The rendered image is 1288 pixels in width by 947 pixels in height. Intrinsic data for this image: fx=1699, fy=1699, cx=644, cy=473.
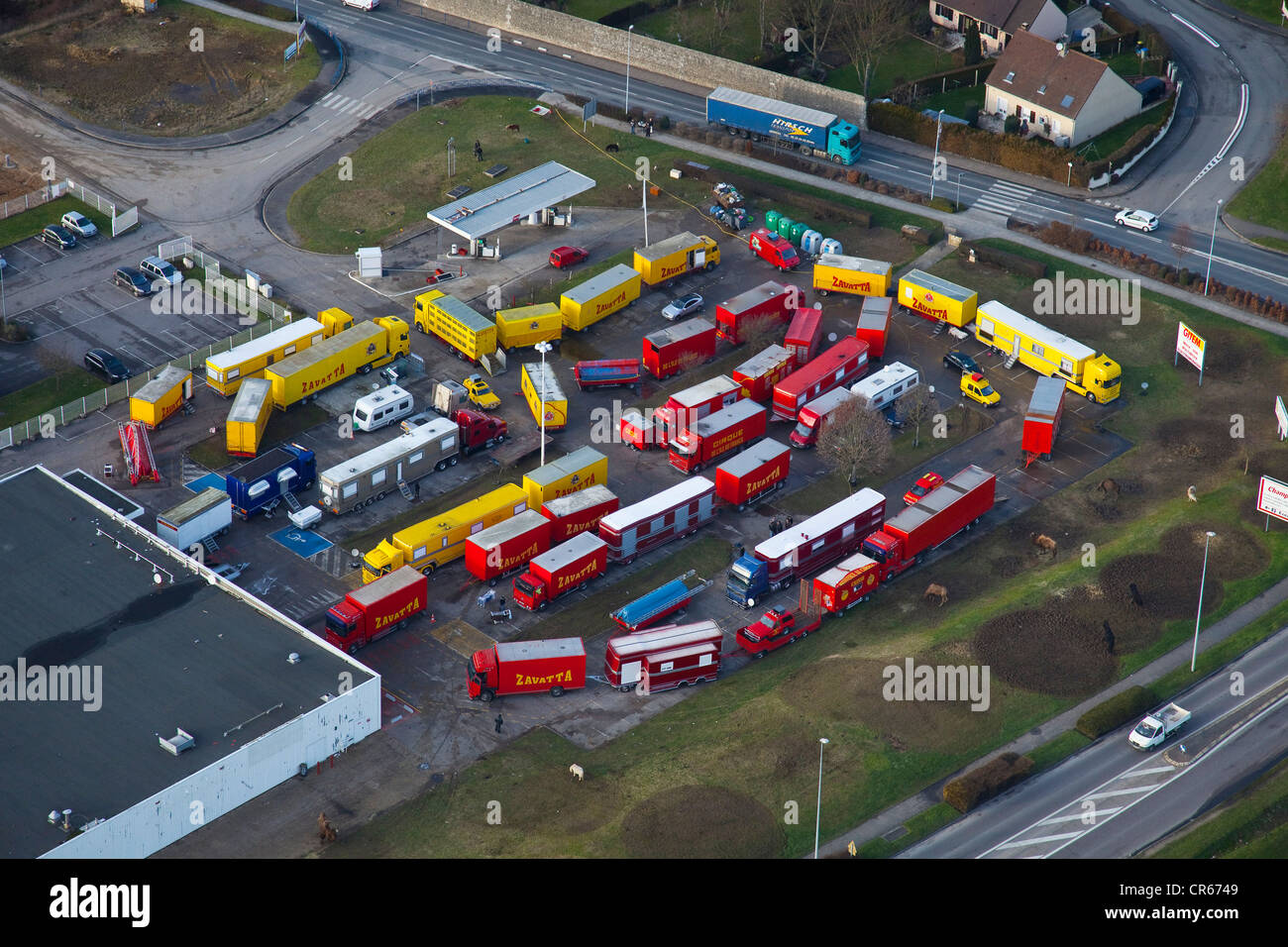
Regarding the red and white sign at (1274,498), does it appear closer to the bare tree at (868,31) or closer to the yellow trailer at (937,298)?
the yellow trailer at (937,298)

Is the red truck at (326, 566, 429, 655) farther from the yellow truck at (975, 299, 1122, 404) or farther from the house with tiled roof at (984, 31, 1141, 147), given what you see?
the house with tiled roof at (984, 31, 1141, 147)

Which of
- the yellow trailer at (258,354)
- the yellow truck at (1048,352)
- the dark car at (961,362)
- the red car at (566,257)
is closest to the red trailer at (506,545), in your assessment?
the yellow trailer at (258,354)

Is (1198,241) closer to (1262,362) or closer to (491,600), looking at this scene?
(1262,362)

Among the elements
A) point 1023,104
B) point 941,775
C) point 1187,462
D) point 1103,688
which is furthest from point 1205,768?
point 1023,104

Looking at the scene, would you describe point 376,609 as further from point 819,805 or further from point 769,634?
point 819,805

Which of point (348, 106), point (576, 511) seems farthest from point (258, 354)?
point (348, 106)

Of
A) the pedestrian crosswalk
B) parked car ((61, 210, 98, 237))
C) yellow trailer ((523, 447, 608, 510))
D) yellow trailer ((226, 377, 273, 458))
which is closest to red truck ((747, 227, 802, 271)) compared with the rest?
yellow trailer ((523, 447, 608, 510))
